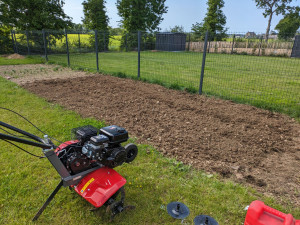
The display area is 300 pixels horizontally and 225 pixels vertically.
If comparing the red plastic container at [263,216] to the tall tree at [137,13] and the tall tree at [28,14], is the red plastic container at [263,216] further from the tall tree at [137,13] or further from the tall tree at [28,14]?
the tall tree at [137,13]

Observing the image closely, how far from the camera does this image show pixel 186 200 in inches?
102

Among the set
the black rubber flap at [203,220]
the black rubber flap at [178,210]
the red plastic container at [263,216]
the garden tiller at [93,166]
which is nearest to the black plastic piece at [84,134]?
the garden tiller at [93,166]

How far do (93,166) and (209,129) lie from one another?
2637 millimetres

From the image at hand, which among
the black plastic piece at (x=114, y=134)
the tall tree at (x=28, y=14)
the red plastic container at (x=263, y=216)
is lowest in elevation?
the red plastic container at (x=263, y=216)

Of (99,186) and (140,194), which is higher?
(99,186)

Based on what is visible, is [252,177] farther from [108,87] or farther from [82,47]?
[82,47]

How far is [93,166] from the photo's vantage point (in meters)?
2.46

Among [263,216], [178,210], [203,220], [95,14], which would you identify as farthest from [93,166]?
[95,14]

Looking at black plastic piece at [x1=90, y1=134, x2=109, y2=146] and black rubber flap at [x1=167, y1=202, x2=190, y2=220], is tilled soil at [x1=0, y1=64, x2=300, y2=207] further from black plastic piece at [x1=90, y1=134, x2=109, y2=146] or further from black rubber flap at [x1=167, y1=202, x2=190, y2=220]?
black plastic piece at [x1=90, y1=134, x2=109, y2=146]

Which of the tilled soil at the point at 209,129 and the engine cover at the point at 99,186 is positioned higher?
the engine cover at the point at 99,186

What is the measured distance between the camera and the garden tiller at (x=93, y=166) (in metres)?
2.14

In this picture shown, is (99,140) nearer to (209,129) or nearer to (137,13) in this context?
(209,129)

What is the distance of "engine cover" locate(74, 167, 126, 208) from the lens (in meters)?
2.12

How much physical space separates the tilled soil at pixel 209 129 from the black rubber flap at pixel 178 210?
0.86 meters
